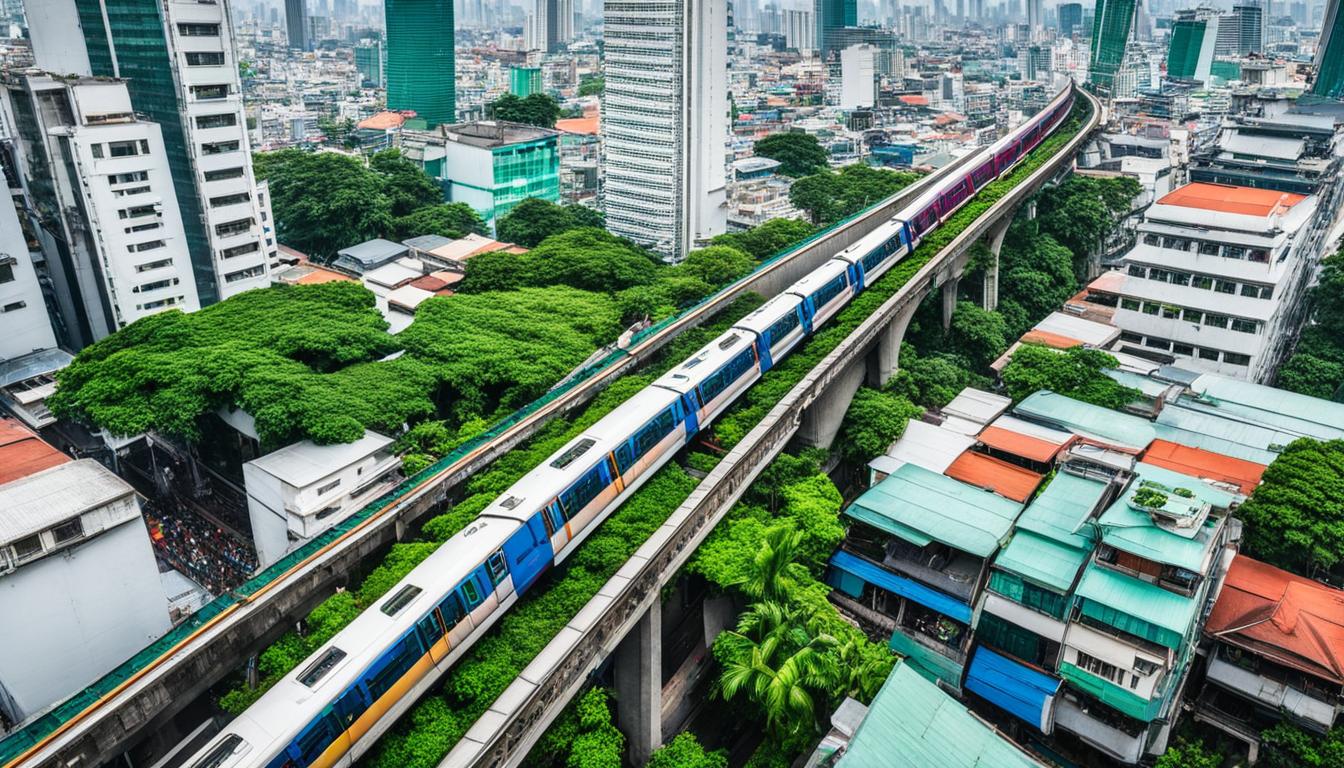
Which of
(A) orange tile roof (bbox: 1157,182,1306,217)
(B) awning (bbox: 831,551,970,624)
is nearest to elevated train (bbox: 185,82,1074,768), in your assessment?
(B) awning (bbox: 831,551,970,624)

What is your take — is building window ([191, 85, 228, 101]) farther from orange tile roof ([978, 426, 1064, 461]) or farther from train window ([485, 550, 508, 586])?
orange tile roof ([978, 426, 1064, 461])

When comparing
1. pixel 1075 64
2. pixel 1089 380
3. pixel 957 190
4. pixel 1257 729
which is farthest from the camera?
pixel 1075 64

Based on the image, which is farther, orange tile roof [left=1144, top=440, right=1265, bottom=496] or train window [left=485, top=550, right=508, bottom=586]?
orange tile roof [left=1144, top=440, right=1265, bottom=496]

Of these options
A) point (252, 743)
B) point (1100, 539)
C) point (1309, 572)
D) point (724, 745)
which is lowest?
point (724, 745)

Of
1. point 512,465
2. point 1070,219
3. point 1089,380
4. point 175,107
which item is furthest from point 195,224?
point 1070,219

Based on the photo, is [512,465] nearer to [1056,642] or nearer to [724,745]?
[724,745]

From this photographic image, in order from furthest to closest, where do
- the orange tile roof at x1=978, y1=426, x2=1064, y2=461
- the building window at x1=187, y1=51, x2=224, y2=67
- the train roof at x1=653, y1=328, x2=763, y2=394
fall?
the building window at x1=187, y1=51, x2=224, y2=67 < the orange tile roof at x1=978, y1=426, x2=1064, y2=461 < the train roof at x1=653, y1=328, x2=763, y2=394

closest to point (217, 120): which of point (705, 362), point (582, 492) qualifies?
point (705, 362)

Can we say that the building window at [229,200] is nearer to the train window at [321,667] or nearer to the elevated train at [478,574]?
the elevated train at [478,574]
